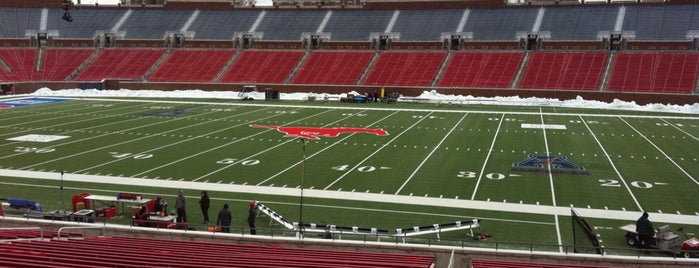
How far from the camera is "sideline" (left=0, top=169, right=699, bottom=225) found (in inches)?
605

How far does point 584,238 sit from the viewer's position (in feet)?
39.4

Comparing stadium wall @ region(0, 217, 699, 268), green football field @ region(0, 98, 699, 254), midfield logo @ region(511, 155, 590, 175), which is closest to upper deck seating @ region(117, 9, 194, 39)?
green football field @ region(0, 98, 699, 254)

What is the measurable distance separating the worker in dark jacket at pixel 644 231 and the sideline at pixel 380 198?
2558mm

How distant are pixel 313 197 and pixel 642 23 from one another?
55682mm

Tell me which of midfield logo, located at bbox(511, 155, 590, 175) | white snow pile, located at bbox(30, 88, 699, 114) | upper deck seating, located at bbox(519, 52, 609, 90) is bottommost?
midfield logo, located at bbox(511, 155, 590, 175)

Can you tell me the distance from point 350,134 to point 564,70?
3351 cm

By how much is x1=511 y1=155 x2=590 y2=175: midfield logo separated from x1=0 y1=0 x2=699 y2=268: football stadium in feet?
0.42

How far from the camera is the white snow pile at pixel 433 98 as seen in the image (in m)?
44.0

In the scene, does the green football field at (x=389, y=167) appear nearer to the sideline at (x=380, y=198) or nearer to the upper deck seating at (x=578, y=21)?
the sideline at (x=380, y=198)

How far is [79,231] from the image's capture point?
1198cm

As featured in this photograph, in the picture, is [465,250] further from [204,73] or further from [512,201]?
[204,73]

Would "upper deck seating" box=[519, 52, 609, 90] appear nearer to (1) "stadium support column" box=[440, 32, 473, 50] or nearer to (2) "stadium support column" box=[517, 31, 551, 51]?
(2) "stadium support column" box=[517, 31, 551, 51]

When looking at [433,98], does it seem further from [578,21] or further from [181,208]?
[181,208]

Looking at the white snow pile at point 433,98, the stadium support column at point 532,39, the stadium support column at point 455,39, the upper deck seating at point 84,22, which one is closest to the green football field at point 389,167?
the white snow pile at point 433,98
